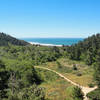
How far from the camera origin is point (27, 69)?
5206cm

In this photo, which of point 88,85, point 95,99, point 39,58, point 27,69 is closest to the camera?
point 95,99

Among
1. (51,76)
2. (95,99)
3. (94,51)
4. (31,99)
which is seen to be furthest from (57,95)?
(94,51)

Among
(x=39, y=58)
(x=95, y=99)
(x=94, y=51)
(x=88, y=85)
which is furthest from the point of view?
(x=39, y=58)

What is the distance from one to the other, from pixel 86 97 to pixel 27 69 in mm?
28386

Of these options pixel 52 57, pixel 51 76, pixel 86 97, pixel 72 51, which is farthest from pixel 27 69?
pixel 72 51

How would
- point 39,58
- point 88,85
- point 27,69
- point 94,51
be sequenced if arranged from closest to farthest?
1. point 88,85
2. point 27,69
3. point 94,51
4. point 39,58

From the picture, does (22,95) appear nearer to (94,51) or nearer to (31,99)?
(31,99)

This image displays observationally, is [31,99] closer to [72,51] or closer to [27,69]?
[27,69]

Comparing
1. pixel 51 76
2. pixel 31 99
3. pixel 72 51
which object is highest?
pixel 72 51

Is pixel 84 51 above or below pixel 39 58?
above

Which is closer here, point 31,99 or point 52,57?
point 31,99

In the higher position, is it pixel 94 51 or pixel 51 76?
pixel 94 51

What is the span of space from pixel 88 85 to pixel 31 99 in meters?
20.2

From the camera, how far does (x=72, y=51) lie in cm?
8544
